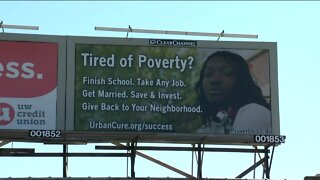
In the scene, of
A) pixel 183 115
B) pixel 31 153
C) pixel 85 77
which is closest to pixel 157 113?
pixel 183 115

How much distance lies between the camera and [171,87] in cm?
2192

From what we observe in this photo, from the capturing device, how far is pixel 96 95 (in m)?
21.5

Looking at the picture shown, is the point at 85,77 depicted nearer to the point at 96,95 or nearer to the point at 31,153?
the point at 96,95

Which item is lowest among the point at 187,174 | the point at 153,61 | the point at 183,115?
the point at 187,174

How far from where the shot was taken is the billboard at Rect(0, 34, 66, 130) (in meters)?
21.0

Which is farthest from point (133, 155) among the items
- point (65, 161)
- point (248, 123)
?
point (248, 123)

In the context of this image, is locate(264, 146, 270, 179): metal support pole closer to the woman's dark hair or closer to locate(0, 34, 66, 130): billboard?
the woman's dark hair

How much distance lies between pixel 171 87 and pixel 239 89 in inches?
83.1

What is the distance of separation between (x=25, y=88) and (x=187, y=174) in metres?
5.38

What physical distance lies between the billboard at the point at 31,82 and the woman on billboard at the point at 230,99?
428 cm

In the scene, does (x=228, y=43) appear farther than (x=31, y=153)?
Yes

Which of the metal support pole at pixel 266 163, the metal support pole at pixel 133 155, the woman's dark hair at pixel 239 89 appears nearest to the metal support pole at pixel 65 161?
the metal support pole at pixel 133 155

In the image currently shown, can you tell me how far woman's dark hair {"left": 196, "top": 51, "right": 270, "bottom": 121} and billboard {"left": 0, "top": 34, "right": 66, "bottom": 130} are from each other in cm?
419
